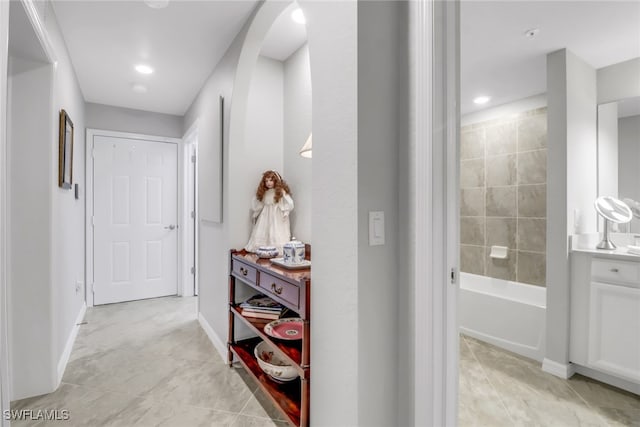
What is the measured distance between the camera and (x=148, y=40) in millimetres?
2434

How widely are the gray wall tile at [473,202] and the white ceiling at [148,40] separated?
2.89 m

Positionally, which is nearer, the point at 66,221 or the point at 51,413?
the point at 51,413

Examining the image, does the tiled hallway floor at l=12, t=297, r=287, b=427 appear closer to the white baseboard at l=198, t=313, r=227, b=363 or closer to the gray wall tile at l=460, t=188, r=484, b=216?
the white baseboard at l=198, t=313, r=227, b=363

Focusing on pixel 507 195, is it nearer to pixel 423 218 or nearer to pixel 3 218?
pixel 423 218

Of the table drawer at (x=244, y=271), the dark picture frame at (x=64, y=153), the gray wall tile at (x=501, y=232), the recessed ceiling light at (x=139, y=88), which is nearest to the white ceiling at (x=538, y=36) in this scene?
the gray wall tile at (x=501, y=232)

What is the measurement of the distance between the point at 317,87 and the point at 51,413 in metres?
2.26

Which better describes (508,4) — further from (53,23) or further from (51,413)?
(51,413)

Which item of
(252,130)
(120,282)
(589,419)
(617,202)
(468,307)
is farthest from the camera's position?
(120,282)

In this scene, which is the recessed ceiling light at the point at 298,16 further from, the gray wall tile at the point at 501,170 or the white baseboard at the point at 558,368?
the white baseboard at the point at 558,368

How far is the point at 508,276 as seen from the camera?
335 centimetres

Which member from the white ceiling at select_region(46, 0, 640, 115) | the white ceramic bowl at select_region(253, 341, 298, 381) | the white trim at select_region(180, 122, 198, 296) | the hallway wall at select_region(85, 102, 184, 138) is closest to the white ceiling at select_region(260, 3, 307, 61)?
the white ceiling at select_region(46, 0, 640, 115)

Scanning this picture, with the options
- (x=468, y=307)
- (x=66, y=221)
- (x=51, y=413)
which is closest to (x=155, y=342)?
(x=51, y=413)

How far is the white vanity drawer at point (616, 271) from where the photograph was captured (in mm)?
2041

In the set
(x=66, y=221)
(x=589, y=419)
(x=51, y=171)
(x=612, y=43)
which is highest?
(x=612, y=43)
